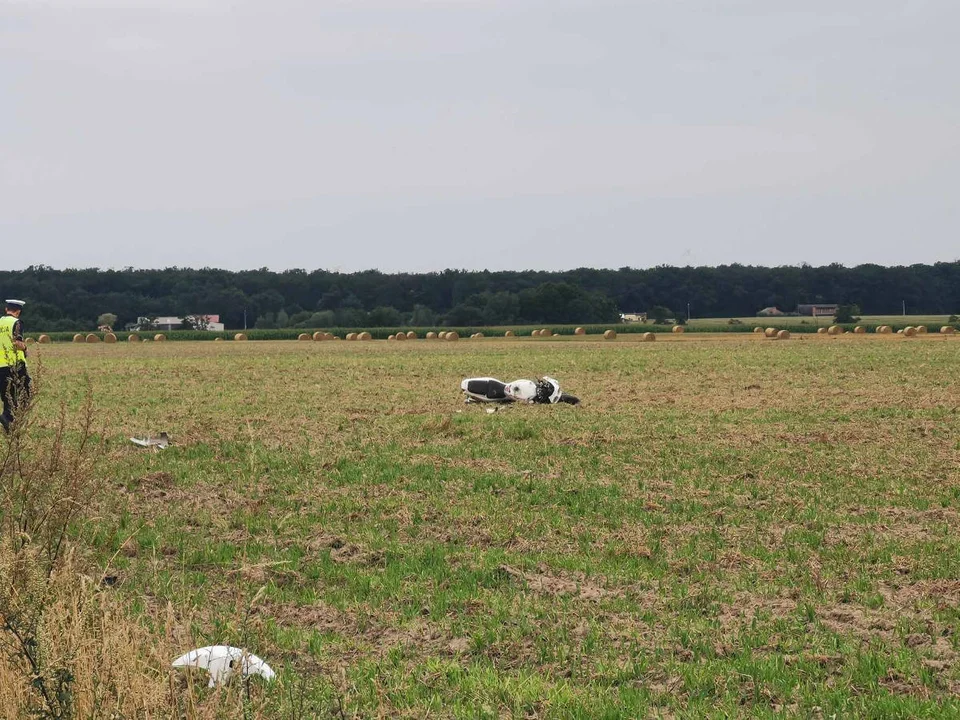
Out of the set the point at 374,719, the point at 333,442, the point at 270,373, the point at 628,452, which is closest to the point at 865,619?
the point at 374,719

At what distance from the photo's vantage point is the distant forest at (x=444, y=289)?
127 metres

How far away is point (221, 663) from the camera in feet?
20.9

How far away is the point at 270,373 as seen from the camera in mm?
33531

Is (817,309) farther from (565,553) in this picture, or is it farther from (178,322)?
(565,553)

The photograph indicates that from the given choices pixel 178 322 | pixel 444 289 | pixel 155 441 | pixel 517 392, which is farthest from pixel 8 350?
pixel 444 289

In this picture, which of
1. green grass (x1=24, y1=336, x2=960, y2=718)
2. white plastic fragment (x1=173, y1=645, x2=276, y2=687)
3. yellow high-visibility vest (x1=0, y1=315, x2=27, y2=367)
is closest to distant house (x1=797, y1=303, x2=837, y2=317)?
green grass (x1=24, y1=336, x2=960, y2=718)

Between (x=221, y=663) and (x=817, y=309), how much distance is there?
13456 cm

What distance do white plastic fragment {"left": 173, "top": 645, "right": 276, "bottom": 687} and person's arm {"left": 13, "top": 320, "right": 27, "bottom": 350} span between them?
39.6ft

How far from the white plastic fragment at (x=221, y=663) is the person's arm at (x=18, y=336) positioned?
12.1 meters

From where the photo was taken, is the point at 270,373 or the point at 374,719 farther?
the point at 270,373

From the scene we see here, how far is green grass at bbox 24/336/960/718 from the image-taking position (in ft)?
21.7

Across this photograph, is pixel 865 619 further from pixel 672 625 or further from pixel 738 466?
pixel 738 466

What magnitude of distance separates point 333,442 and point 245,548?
6.38 meters

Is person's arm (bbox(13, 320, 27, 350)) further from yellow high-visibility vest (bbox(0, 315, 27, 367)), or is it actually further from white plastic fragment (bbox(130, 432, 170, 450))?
white plastic fragment (bbox(130, 432, 170, 450))
